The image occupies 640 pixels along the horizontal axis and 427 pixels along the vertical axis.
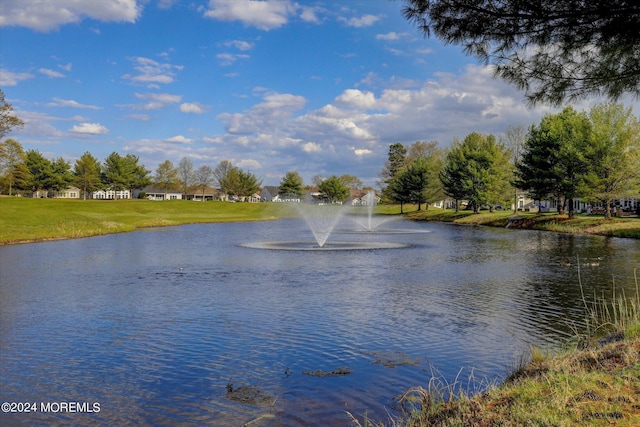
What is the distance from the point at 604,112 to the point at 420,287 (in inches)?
1833

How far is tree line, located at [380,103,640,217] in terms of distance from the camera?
53.6 meters

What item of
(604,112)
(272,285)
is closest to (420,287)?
(272,285)

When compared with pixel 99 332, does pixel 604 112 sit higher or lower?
higher

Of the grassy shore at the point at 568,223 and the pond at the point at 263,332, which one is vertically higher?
the grassy shore at the point at 568,223

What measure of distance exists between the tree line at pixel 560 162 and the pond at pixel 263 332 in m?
28.5

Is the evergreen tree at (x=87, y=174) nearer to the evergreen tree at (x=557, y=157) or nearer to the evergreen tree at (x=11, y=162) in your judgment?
the evergreen tree at (x=11, y=162)

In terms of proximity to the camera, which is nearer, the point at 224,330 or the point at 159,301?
the point at 224,330

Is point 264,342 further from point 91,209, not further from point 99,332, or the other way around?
point 91,209

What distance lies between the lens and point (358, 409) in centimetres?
872

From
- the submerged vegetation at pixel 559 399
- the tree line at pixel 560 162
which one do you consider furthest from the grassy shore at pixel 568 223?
the submerged vegetation at pixel 559 399

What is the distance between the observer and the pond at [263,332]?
916 centimetres

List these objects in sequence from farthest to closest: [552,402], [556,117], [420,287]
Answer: [556,117] → [420,287] → [552,402]

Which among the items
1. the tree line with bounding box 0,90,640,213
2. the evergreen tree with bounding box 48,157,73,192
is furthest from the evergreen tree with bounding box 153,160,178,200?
the evergreen tree with bounding box 48,157,73,192

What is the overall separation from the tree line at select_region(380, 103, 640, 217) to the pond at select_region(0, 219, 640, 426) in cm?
2852
